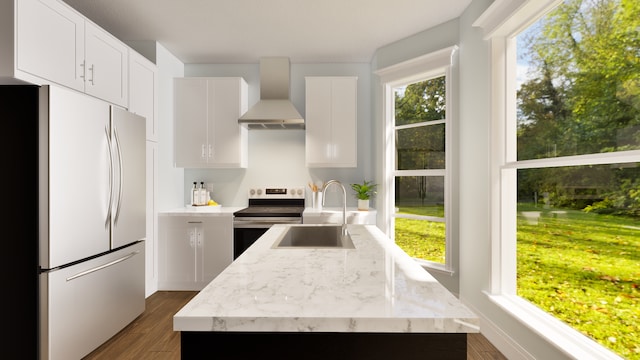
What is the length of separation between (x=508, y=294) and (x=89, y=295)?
115 inches

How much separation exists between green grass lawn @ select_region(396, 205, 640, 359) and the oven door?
213 cm

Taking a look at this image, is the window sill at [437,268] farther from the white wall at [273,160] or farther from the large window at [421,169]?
the white wall at [273,160]

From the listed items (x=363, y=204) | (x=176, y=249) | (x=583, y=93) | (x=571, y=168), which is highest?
(x=583, y=93)

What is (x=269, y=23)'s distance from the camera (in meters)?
3.12

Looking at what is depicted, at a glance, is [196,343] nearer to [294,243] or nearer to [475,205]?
[294,243]

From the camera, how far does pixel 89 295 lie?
7.25 feet

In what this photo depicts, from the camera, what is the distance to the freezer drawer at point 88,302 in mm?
1936

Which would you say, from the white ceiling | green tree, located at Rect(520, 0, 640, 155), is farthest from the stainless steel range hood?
green tree, located at Rect(520, 0, 640, 155)

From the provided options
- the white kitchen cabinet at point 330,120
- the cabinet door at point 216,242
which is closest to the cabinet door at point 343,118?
the white kitchen cabinet at point 330,120

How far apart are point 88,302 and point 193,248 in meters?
1.34

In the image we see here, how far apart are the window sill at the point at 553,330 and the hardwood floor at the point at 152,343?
35 centimetres

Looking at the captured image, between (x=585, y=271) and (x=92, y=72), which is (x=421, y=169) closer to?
(x=585, y=271)

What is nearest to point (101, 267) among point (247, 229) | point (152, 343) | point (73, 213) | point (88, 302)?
point (88, 302)

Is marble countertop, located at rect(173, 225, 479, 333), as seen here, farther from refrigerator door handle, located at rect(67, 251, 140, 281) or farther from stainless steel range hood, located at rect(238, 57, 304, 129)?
stainless steel range hood, located at rect(238, 57, 304, 129)
